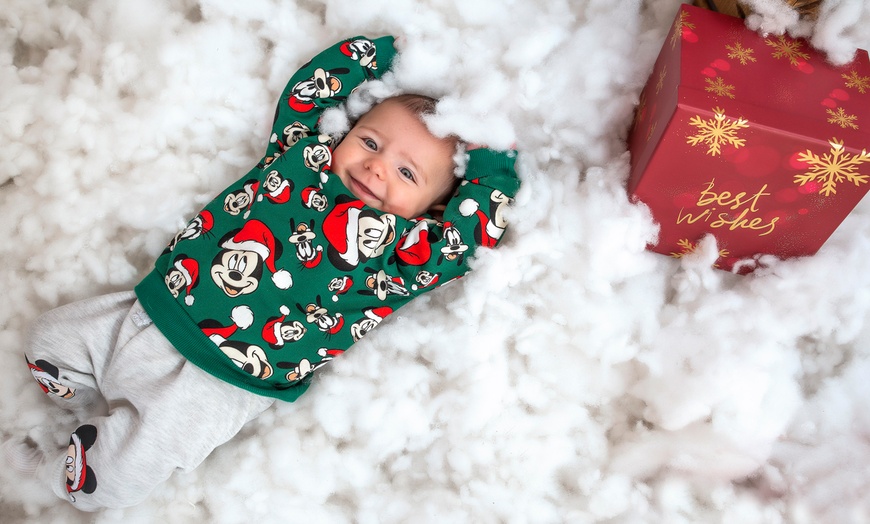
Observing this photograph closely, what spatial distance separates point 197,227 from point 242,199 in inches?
3.6

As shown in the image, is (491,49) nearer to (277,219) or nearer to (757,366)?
(277,219)

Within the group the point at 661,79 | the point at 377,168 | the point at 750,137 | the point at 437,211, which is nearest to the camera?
the point at 750,137

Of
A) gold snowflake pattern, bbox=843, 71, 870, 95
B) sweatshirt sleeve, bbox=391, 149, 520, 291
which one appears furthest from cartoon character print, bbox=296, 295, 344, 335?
gold snowflake pattern, bbox=843, 71, 870, 95

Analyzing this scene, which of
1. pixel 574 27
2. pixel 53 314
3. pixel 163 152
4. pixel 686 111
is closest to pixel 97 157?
pixel 163 152

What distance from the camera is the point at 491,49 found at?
1352mm

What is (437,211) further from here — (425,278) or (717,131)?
(717,131)

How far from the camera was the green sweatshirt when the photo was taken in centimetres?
122

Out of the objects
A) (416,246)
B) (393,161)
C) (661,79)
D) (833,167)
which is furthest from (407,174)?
(833,167)

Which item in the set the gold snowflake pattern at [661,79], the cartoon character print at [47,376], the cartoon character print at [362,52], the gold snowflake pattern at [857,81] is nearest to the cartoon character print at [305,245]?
the cartoon character print at [362,52]

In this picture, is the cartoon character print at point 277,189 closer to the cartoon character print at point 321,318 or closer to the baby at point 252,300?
the baby at point 252,300

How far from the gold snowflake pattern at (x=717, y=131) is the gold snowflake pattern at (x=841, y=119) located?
13 centimetres

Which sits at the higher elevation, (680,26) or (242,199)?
(680,26)

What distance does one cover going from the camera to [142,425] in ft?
3.83

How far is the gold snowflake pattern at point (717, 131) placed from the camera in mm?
989
